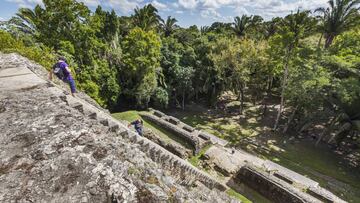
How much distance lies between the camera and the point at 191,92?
2250 cm

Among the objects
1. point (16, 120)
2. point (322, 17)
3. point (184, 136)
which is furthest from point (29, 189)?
point (322, 17)

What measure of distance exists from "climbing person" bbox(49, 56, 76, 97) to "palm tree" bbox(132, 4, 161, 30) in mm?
17068

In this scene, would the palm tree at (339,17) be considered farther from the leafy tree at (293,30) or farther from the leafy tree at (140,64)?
the leafy tree at (140,64)

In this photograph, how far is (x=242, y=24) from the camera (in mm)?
26547

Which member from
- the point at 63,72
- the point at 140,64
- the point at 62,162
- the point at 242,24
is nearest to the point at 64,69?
the point at 63,72

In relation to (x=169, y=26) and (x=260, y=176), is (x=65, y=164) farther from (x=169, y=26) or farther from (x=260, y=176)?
(x=169, y=26)

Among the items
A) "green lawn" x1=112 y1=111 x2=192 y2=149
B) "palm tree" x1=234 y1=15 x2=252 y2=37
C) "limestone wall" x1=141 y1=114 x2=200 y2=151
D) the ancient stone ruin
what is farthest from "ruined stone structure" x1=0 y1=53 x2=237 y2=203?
"palm tree" x1=234 y1=15 x2=252 y2=37

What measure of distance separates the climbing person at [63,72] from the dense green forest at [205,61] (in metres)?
2.35

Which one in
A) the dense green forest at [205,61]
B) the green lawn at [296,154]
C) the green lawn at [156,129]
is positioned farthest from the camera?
the dense green forest at [205,61]

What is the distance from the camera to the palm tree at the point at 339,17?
16203mm

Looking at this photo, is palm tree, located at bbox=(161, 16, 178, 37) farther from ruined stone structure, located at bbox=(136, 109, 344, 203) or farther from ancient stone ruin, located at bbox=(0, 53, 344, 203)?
ancient stone ruin, located at bbox=(0, 53, 344, 203)

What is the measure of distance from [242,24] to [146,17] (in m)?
12.8

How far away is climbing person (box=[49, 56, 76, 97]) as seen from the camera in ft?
22.7

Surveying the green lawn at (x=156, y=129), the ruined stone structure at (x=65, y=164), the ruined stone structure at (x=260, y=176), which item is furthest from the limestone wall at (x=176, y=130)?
the ruined stone structure at (x=65, y=164)
